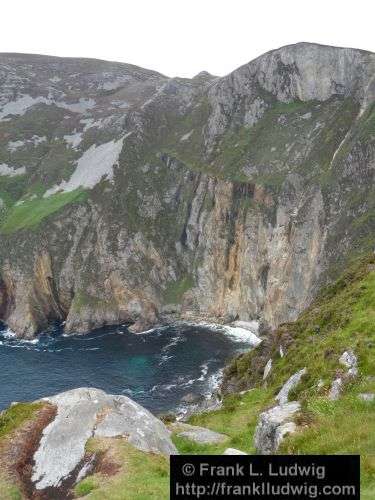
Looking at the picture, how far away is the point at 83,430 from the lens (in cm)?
2128

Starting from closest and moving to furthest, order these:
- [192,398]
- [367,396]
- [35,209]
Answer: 1. [367,396]
2. [192,398]
3. [35,209]

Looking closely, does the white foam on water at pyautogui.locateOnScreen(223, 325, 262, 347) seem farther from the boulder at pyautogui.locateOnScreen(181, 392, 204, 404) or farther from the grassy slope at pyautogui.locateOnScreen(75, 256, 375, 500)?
the grassy slope at pyautogui.locateOnScreen(75, 256, 375, 500)

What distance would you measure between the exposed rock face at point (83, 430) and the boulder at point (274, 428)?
173 inches

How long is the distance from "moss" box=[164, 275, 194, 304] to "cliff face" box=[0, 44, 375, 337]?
291mm

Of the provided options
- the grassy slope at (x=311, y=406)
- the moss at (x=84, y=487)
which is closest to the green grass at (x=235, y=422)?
the grassy slope at (x=311, y=406)

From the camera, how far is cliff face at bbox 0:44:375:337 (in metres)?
93.4

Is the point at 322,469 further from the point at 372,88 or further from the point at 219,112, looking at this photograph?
the point at 219,112

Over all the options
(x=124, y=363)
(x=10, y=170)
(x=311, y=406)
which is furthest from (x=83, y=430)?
(x=10, y=170)

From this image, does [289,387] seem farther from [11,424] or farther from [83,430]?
[11,424]

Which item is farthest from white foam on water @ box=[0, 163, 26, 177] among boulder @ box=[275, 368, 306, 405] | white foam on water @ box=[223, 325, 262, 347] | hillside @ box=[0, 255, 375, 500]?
boulder @ box=[275, 368, 306, 405]

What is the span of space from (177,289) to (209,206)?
71.4 ft

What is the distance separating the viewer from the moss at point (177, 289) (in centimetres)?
11675

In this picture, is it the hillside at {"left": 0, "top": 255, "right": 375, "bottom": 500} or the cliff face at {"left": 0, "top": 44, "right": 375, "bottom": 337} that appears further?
the cliff face at {"left": 0, "top": 44, "right": 375, "bottom": 337}

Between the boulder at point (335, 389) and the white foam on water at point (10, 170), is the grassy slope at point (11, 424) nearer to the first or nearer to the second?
the boulder at point (335, 389)
